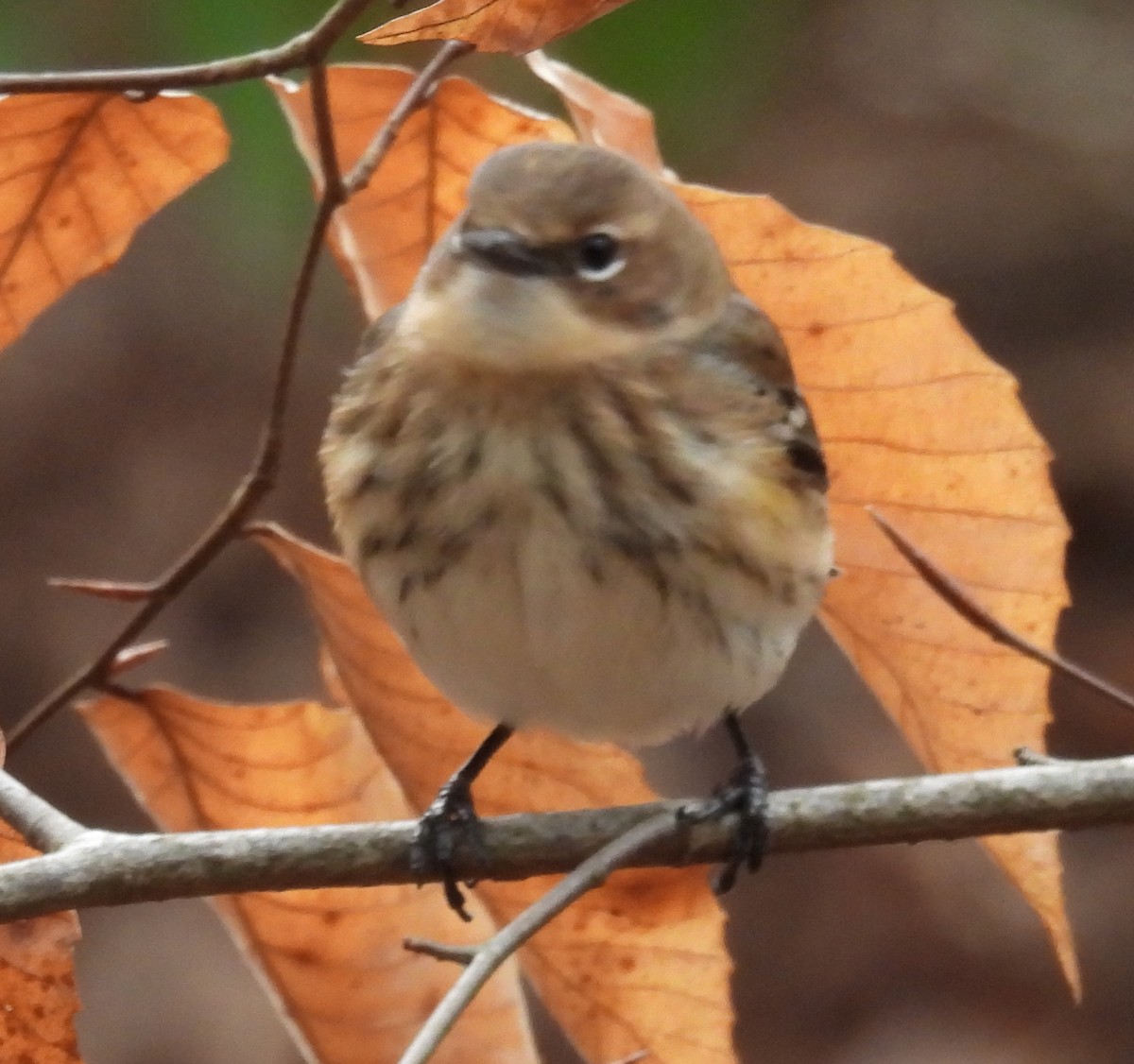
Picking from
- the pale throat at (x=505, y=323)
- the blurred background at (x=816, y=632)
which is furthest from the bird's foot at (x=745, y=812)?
the blurred background at (x=816, y=632)

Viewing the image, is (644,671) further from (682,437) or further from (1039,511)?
(1039,511)

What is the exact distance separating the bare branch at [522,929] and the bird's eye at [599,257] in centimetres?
28

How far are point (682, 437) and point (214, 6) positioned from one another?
1.05 meters

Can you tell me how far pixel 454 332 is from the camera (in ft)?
2.95

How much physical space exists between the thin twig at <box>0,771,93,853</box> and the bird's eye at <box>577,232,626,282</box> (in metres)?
0.37

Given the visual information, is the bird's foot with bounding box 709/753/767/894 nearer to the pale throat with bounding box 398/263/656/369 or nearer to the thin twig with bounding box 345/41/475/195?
the pale throat with bounding box 398/263/656/369

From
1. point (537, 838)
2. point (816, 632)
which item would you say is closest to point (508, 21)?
point (537, 838)

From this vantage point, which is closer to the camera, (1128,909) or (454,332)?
(454,332)

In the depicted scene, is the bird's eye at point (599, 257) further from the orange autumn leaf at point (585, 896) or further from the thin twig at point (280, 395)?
the orange autumn leaf at point (585, 896)

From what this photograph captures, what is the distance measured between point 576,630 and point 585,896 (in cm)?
14

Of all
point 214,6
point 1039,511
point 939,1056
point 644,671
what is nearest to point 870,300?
point 1039,511

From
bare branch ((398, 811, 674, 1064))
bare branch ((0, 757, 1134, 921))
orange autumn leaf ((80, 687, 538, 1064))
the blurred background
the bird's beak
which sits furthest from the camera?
the blurred background

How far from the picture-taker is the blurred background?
2.52 meters

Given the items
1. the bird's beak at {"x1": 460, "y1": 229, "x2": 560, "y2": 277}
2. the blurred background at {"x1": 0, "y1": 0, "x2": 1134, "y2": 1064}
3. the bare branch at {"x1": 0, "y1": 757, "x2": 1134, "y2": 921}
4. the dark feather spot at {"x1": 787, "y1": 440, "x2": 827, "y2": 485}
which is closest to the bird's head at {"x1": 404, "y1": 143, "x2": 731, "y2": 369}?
the bird's beak at {"x1": 460, "y1": 229, "x2": 560, "y2": 277}
